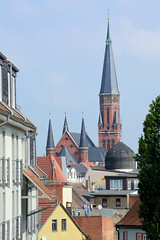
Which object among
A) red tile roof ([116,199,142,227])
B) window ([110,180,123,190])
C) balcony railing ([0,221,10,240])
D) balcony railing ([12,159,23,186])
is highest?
balcony railing ([12,159,23,186])

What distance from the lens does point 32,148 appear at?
1256 inches

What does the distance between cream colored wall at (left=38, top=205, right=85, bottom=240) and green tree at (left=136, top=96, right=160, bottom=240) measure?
14.1 m

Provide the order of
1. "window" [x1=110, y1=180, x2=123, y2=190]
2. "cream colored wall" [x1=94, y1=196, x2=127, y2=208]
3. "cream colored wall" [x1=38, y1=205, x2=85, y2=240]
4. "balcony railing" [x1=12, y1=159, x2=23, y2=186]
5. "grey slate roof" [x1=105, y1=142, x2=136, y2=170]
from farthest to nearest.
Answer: "grey slate roof" [x1=105, y1=142, x2=136, y2=170]
"window" [x1=110, y1=180, x2=123, y2=190]
"cream colored wall" [x1=94, y1=196, x2=127, y2=208]
"cream colored wall" [x1=38, y1=205, x2=85, y2=240]
"balcony railing" [x1=12, y1=159, x2=23, y2=186]

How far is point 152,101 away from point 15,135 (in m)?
14.1

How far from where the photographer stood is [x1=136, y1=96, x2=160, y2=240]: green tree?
33406mm

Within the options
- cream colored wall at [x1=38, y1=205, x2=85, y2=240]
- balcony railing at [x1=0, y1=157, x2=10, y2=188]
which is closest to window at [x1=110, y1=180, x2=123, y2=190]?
cream colored wall at [x1=38, y1=205, x2=85, y2=240]

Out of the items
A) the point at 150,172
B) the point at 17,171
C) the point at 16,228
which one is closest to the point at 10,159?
the point at 17,171

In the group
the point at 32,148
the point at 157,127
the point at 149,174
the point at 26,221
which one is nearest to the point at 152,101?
the point at 157,127

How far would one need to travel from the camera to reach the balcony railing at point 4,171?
19219mm

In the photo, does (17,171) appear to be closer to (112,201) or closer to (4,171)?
(4,171)

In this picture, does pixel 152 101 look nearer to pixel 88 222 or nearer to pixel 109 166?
pixel 88 222

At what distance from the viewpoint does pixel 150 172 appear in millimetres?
33812

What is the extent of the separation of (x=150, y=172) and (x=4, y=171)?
51.0ft

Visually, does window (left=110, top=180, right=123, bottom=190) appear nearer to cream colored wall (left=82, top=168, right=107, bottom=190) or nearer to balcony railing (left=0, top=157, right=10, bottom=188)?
cream colored wall (left=82, top=168, right=107, bottom=190)
